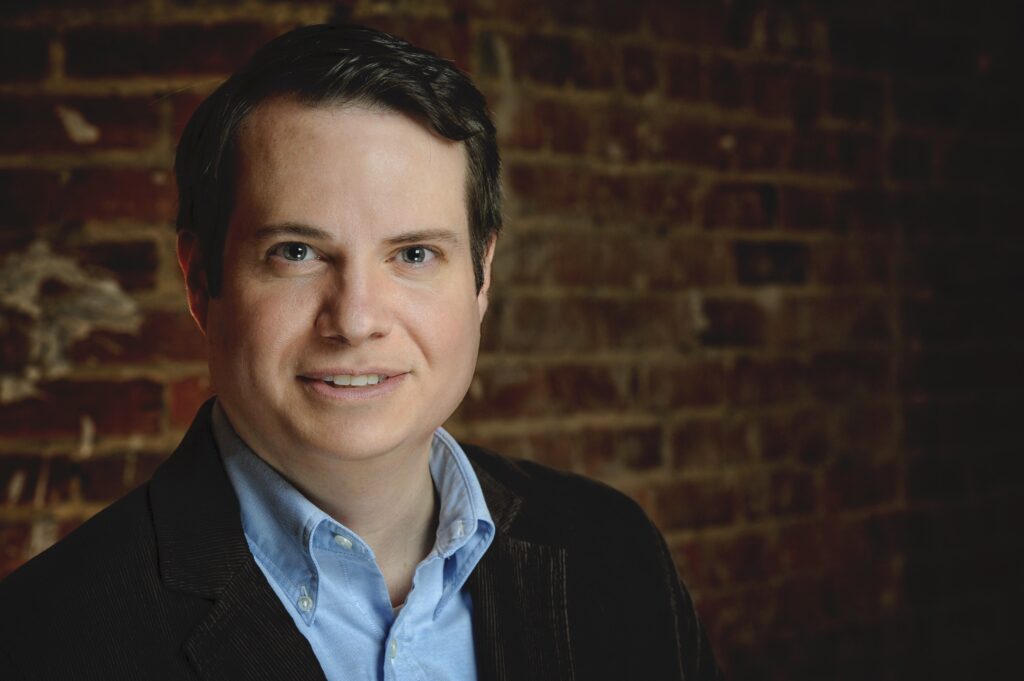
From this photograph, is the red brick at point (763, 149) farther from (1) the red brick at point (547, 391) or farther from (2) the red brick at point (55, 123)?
(2) the red brick at point (55, 123)

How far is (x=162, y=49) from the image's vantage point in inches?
63.1

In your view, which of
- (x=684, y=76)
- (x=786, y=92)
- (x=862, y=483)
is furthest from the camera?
(x=862, y=483)

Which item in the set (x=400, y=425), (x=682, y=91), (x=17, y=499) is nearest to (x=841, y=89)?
(x=682, y=91)

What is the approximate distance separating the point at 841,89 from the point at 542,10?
736mm

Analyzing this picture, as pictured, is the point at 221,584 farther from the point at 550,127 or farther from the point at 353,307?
the point at 550,127

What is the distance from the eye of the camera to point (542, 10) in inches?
71.5

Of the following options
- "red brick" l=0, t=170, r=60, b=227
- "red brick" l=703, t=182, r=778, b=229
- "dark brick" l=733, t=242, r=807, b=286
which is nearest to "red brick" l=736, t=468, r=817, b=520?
"dark brick" l=733, t=242, r=807, b=286

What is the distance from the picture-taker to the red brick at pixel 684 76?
1.96 m

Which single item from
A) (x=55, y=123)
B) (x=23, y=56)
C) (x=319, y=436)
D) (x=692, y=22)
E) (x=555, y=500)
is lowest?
(x=555, y=500)

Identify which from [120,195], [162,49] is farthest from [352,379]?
[162,49]

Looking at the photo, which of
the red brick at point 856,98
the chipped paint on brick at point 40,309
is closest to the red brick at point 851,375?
the red brick at point 856,98

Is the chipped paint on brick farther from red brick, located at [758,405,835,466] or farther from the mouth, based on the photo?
red brick, located at [758,405,835,466]

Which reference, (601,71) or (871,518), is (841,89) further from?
(871,518)

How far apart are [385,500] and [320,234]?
13.4 inches
